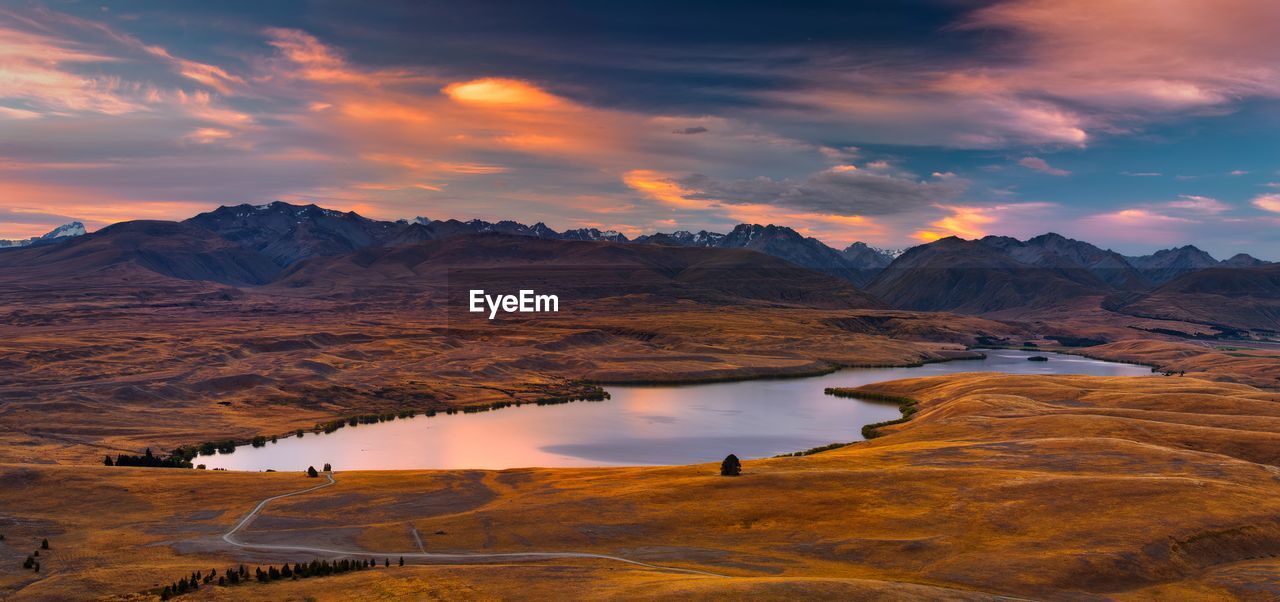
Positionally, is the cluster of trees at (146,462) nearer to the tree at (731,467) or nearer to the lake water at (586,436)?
the lake water at (586,436)

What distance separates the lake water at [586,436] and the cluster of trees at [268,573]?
172 ft

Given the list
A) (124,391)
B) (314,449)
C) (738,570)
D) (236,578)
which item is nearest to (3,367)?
(124,391)

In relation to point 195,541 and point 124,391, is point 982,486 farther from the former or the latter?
point 124,391

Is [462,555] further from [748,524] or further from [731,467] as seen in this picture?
[731,467]

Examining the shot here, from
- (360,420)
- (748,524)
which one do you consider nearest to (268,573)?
(748,524)

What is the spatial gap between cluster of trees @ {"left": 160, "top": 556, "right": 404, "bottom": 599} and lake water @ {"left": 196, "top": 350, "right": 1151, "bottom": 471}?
52.5 m

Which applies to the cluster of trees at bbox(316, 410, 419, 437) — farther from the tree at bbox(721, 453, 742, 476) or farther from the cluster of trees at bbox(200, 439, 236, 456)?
the tree at bbox(721, 453, 742, 476)

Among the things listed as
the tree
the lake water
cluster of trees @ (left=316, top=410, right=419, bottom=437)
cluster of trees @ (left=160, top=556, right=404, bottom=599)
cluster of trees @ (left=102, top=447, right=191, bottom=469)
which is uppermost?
the tree

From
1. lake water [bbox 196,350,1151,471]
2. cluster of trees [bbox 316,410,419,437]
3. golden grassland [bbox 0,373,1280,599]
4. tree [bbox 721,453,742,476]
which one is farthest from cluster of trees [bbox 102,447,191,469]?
tree [bbox 721,453,742,476]

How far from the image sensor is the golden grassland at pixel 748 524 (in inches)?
1818

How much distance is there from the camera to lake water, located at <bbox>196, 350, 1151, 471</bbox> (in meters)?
A: 108

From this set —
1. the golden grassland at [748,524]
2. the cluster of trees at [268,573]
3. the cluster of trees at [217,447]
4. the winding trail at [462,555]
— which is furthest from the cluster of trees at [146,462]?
the cluster of trees at [268,573]

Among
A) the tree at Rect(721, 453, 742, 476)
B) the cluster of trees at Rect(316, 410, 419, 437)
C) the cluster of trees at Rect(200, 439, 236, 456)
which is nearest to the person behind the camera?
the tree at Rect(721, 453, 742, 476)

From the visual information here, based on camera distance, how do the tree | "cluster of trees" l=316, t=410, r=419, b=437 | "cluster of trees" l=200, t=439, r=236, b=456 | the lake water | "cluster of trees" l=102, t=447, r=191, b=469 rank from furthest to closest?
"cluster of trees" l=316, t=410, r=419, b=437 → "cluster of trees" l=200, t=439, r=236, b=456 → the lake water → "cluster of trees" l=102, t=447, r=191, b=469 → the tree
